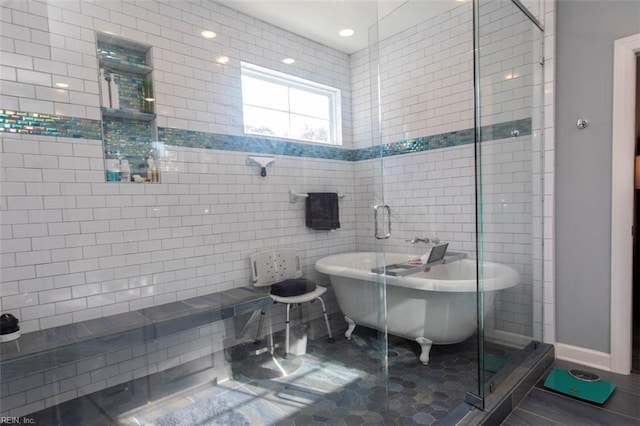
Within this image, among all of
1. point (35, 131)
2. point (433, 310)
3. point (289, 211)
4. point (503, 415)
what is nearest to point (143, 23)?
point (35, 131)

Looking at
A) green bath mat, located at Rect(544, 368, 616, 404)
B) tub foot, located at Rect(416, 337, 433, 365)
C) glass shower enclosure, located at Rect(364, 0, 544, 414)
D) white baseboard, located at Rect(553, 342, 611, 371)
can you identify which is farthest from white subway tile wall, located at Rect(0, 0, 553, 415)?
tub foot, located at Rect(416, 337, 433, 365)

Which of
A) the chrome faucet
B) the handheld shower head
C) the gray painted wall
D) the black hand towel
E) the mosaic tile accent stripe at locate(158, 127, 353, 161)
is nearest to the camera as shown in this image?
the gray painted wall

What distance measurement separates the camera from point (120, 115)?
2.54 m

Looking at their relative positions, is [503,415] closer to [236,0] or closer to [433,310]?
[433,310]

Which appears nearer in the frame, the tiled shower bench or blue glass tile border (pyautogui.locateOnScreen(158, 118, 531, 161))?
the tiled shower bench

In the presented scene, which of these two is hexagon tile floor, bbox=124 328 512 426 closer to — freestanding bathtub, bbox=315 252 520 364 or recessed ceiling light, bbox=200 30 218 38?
freestanding bathtub, bbox=315 252 520 364

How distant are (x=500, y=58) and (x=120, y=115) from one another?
2.79 meters

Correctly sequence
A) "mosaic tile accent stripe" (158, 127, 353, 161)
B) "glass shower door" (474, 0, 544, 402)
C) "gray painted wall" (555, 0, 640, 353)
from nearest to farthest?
"glass shower door" (474, 0, 544, 402) < "gray painted wall" (555, 0, 640, 353) < "mosaic tile accent stripe" (158, 127, 353, 161)

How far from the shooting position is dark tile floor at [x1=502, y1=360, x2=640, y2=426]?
1926mm

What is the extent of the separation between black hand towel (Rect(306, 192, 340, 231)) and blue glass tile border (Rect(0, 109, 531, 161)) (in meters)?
0.45

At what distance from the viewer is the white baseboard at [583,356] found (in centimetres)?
244

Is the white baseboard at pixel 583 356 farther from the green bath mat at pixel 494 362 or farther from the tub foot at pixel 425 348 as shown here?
the tub foot at pixel 425 348

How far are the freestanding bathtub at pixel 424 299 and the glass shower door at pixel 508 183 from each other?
0.34ft

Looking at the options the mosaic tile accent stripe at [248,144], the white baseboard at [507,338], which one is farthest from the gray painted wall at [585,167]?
the mosaic tile accent stripe at [248,144]
